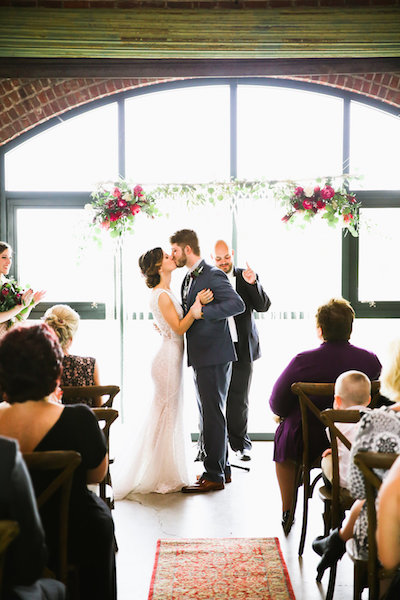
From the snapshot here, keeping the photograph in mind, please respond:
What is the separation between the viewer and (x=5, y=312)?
185 inches

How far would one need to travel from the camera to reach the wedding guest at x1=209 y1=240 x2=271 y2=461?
519 centimetres

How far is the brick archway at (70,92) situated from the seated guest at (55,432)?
3.96 m

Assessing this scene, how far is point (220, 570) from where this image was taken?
10.4 ft

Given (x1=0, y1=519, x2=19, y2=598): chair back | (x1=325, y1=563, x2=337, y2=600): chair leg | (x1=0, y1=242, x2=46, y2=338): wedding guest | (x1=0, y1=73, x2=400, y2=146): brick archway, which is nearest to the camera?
(x1=0, y1=519, x2=19, y2=598): chair back

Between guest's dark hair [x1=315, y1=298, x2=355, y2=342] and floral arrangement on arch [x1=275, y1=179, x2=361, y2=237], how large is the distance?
1971mm

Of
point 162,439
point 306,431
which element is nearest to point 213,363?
point 162,439

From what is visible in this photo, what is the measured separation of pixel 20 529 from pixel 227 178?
14.6 feet

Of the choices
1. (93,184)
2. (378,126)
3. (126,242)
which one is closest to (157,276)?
(126,242)

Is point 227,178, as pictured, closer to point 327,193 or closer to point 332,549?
point 327,193

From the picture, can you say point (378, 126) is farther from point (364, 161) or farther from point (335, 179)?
point (335, 179)

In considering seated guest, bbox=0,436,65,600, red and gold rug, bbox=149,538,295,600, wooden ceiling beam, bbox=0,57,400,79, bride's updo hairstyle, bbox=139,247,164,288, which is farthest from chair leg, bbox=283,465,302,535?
wooden ceiling beam, bbox=0,57,400,79

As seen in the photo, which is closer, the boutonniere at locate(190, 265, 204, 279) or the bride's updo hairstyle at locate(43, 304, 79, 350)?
the bride's updo hairstyle at locate(43, 304, 79, 350)

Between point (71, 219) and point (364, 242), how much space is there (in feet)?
8.64

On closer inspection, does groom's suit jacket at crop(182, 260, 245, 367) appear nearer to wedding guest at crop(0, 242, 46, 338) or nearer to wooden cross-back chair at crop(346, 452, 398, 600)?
wedding guest at crop(0, 242, 46, 338)
